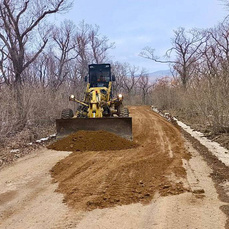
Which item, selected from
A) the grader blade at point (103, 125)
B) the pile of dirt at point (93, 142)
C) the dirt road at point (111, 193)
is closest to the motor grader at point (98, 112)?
the grader blade at point (103, 125)

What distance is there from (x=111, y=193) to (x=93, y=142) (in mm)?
4520

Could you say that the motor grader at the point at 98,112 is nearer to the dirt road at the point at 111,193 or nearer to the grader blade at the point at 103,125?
the grader blade at the point at 103,125

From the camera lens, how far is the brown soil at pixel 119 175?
4771 mm

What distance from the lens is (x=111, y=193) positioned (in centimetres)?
493

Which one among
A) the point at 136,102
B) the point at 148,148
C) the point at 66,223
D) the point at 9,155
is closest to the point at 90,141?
the point at 148,148

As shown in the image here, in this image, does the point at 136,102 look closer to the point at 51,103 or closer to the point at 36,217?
the point at 51,103

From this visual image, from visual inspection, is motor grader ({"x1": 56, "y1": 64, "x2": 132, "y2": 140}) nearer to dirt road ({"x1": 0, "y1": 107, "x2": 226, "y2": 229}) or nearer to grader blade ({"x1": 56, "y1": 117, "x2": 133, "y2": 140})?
grader blade ({"x1": 56, "y1": 117, "x2": 133, "y2": 140})

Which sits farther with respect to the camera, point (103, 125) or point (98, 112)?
point (98, 112)

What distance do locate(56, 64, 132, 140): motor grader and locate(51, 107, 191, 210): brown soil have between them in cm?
121

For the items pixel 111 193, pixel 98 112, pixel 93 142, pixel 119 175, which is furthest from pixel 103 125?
pixel 111 193

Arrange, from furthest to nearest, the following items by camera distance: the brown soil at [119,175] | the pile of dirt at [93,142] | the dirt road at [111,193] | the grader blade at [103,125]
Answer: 1. the grader blade at [103,125]
2. the pile of dirt at [93,142]
3. the brown soil at [119,175]
4. the dirt road at [111,193]

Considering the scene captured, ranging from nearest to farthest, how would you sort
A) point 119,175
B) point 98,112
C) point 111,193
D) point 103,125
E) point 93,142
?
point 111,193, point 119,175, point 93,142, point 103,125, point 98,112

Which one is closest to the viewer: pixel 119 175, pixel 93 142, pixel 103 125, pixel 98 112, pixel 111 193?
pixel 111 193

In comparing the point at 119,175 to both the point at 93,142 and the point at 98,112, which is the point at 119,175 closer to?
the point at 93,142
